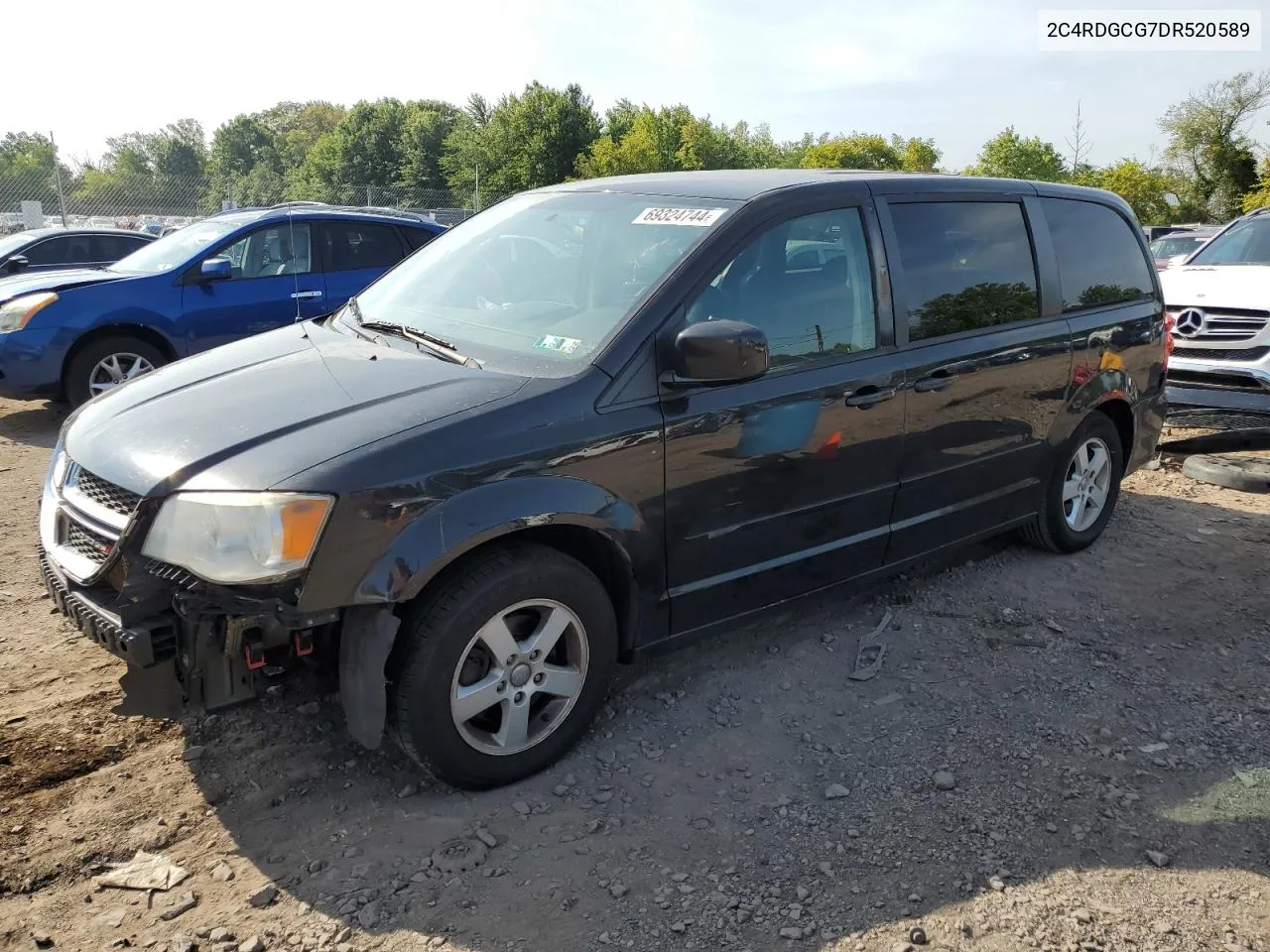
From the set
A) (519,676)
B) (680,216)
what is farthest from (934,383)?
(519,676)

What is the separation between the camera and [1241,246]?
8914mm

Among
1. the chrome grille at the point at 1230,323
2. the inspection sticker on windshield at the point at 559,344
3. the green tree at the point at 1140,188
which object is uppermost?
the green tree at the point at 1140,188

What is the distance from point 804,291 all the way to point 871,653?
5.00ft

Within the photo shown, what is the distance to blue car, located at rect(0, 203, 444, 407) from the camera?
7395 mm

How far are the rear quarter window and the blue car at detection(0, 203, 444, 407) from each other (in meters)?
5.74

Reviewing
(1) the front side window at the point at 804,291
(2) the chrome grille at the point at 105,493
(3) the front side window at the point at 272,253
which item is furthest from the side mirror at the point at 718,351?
(3) the front side window at the point at 272,253

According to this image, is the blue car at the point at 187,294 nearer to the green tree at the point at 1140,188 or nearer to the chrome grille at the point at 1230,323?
the chrome grille at the point at 1230,323

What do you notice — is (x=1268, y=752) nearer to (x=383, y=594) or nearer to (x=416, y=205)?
(x=383, y=594)

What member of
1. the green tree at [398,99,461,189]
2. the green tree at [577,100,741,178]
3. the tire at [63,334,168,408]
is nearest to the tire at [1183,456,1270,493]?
the tire at [63,334,168,408]

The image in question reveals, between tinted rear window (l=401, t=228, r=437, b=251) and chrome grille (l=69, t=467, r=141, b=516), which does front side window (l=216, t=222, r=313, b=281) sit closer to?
tinted rear window (l=401, t=228, r=437, b=251)

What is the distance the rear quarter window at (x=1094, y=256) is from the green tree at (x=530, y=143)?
54.4m

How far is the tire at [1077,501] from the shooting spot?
4809 mm

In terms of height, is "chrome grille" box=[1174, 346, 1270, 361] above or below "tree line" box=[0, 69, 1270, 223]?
below

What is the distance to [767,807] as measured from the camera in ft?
9.71
